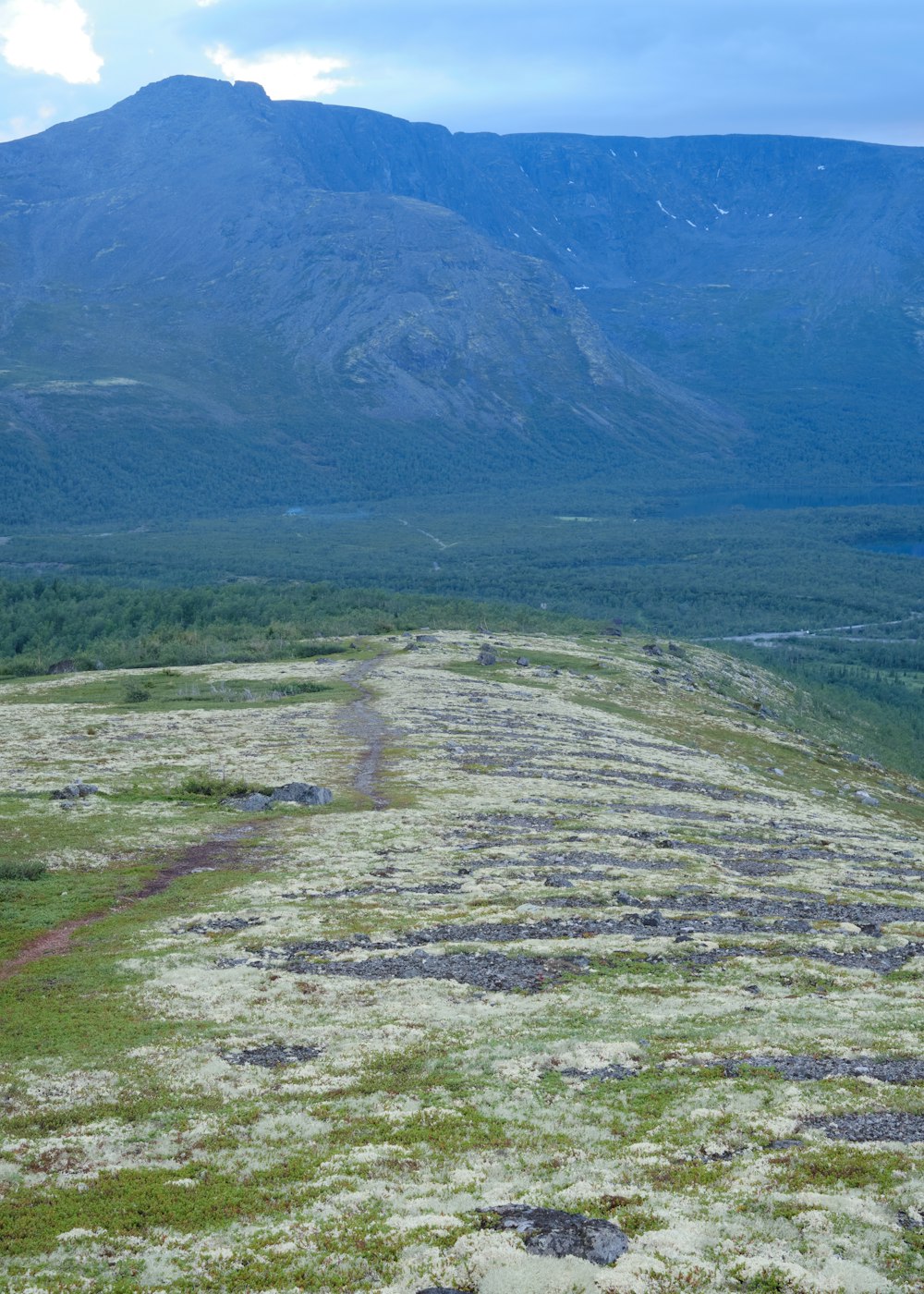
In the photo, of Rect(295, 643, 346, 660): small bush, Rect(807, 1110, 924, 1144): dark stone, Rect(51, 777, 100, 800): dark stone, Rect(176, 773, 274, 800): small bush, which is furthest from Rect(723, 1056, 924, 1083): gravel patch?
Rect(295, 643, 346, 660): small bush

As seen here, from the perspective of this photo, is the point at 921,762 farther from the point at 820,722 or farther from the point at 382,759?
the point at 382,759

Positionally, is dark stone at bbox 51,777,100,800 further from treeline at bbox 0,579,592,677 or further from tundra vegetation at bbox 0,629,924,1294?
treeline at bbox 0,579,592,677

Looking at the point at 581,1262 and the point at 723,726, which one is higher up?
the point at 581,1262

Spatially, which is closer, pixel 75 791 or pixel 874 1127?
pixel 874 1127

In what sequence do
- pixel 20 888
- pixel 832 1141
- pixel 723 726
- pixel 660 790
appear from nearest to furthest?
pixel 832 1141
pixel 20 888
pixel 660 790
pixel 723 726

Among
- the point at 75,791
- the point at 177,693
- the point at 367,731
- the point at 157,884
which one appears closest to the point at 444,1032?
the point at 157,884

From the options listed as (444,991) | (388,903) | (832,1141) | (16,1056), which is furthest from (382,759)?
(832,1141)

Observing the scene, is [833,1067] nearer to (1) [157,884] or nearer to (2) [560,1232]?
(2) [560,1232]
